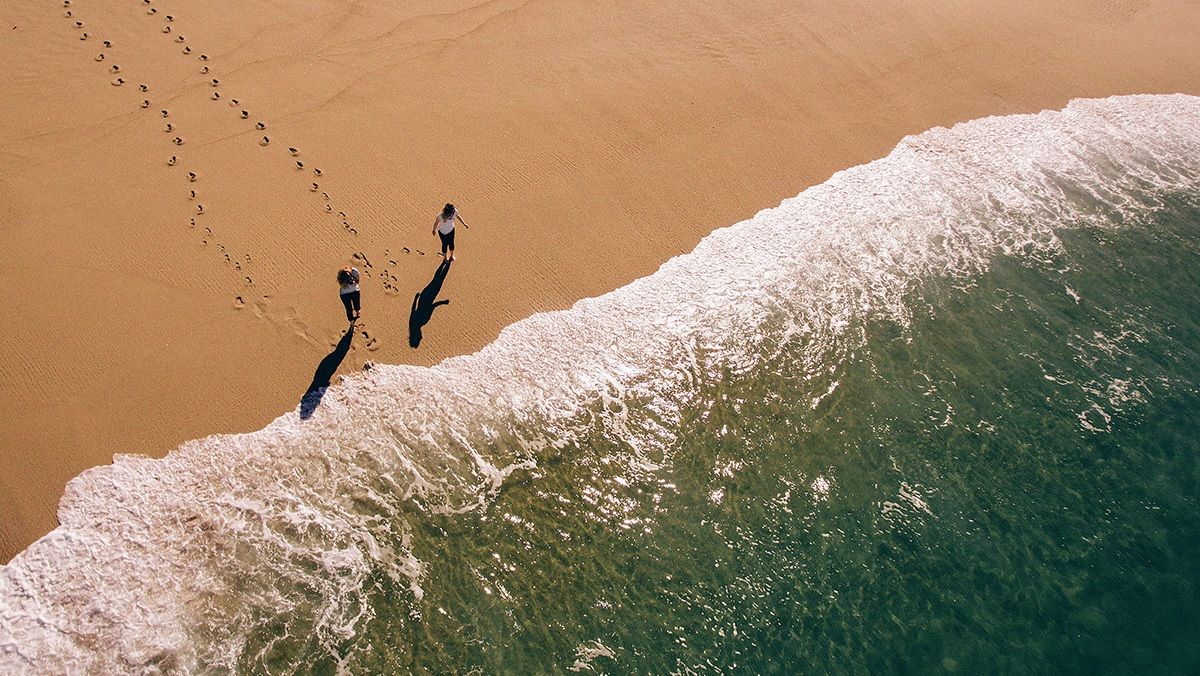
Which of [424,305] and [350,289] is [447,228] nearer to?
[424,305]

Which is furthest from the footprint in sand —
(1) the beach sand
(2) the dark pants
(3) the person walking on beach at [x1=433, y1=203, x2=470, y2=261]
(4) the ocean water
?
(3) the person walking on beach at [x1=433, y1=203, x2=470, y2=261]

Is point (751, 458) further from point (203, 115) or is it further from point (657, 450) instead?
point (203, 115)

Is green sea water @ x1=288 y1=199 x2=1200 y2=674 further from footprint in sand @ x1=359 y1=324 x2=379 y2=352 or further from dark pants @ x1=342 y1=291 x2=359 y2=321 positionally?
dark pants @ x1=342 y1=291 x2=359 y2=321

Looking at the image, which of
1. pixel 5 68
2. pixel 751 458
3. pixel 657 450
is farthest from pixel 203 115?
pixel 751 458

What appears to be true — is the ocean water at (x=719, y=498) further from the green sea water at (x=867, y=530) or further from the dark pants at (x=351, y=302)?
the dark pants at (x=351, y=302)

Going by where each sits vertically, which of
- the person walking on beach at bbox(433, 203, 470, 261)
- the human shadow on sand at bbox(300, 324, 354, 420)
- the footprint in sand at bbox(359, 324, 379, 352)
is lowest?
the human shadow on sand at bbox(300, 324, 354, 420)

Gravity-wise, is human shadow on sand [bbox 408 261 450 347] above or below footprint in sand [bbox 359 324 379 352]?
above

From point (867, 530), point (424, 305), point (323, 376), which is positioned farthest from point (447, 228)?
point (867, 530)
